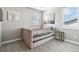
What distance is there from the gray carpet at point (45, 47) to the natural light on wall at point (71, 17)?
389 millimetres

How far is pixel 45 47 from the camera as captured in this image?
1.59 m

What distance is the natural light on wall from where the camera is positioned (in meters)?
1.54

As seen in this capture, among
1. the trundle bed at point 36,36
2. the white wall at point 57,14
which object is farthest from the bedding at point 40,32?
the white wall at point 57,14

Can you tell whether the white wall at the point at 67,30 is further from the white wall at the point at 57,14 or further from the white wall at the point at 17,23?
the white wall at the point at 17,23

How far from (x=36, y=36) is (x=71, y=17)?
0.81 m

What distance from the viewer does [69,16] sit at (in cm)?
159

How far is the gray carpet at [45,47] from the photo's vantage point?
1.52m

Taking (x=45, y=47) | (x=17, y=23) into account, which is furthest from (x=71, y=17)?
(x=17, y=23)

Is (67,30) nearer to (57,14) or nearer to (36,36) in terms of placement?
(57,14)

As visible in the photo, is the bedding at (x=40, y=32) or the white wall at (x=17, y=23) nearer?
the white wall at (x=17, y=23)

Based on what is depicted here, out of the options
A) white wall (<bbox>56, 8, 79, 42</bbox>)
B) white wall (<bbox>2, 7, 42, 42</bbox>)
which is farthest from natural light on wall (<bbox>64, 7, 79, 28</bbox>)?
white wall (<bbox>2, 7, 42, 42</bbox>)

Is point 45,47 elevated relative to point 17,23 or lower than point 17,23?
lower
